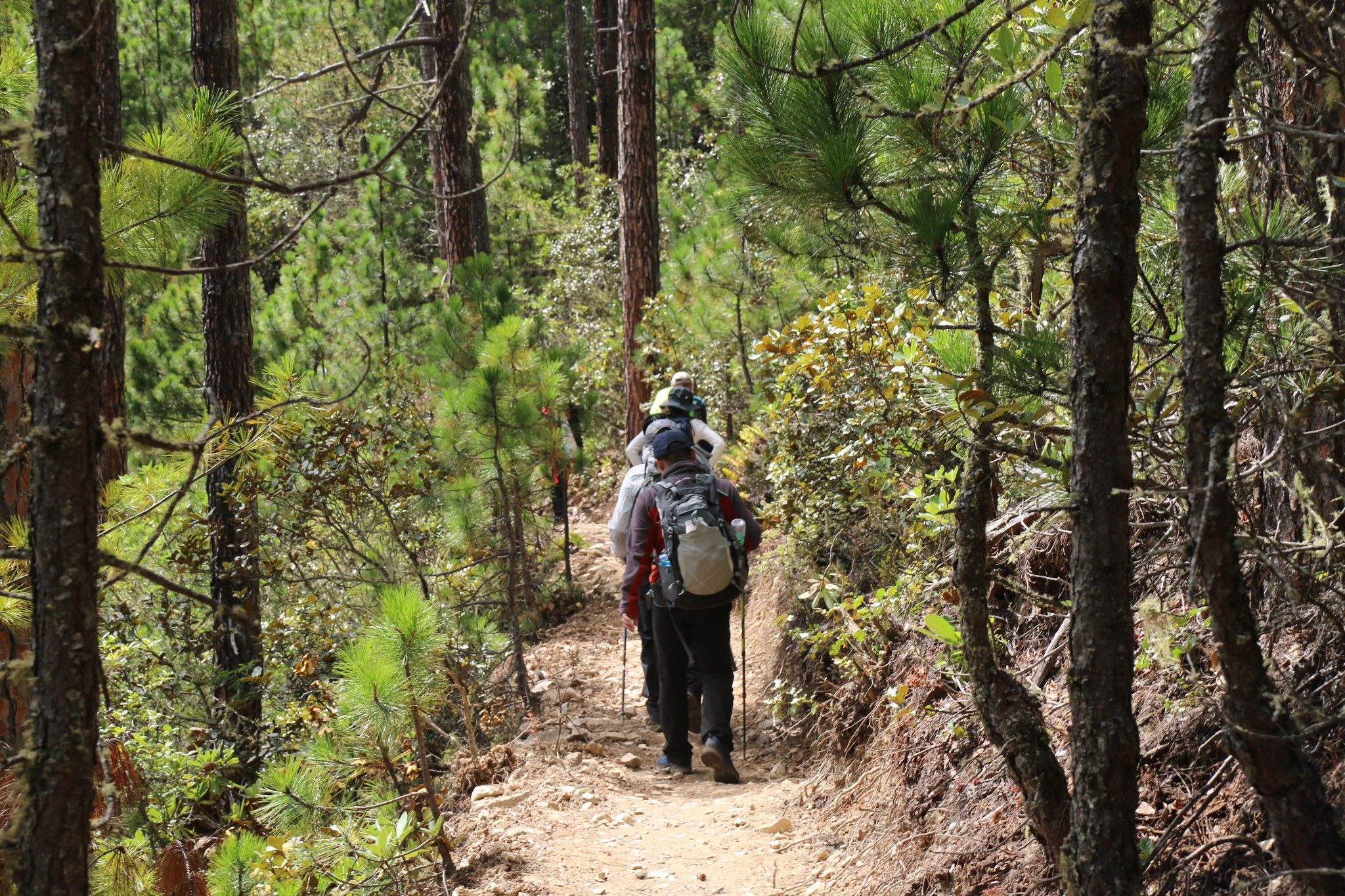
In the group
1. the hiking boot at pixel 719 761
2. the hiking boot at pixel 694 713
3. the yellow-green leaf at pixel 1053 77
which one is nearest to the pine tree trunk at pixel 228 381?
the hiking boot at pixel 694 713

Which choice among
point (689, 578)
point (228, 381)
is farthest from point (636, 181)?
point (689, 578)

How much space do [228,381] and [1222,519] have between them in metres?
6.38

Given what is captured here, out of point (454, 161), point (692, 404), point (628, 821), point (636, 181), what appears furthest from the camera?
point (454, 161)

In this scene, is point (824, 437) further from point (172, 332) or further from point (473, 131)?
point (172, 332)

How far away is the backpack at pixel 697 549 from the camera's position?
505cm

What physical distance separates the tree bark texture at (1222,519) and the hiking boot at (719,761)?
3.60 meters

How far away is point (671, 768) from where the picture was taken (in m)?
5.58

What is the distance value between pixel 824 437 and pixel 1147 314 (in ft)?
8.89

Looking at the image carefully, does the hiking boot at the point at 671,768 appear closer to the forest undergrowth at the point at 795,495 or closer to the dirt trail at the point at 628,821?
the dirt trail at the point at 628,821

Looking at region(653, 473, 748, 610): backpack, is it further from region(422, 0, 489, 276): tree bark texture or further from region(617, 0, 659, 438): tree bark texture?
region(422, 0, 489, 276): tree bark texture

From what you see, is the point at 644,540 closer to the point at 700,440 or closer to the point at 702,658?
the point at 702,658

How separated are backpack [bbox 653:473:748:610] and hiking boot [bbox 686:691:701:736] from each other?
1.14 metres

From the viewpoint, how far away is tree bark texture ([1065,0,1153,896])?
6.49 feet

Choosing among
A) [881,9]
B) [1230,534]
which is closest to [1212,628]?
[1230,534]
